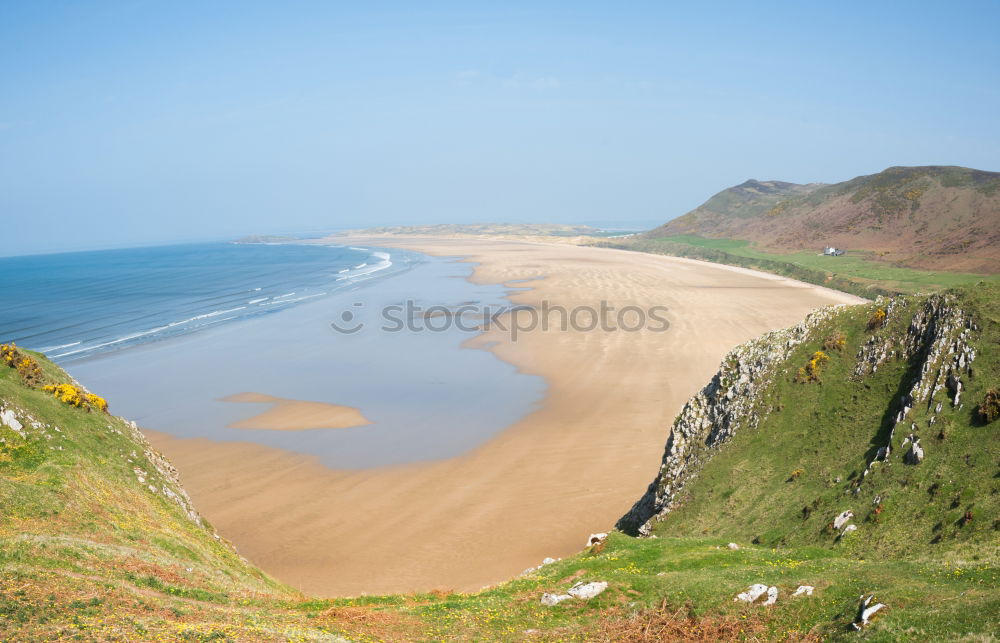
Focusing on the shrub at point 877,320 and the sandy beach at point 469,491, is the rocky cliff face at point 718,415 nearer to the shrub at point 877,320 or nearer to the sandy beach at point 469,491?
the shrub at point 877,320

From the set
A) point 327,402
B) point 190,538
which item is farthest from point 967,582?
point 327,402

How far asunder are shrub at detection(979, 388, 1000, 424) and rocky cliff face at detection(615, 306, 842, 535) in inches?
338

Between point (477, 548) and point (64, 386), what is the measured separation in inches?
757

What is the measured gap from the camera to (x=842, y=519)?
66.1ft

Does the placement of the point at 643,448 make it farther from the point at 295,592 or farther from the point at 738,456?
the point at 295,592

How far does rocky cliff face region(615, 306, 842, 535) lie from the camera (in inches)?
1100

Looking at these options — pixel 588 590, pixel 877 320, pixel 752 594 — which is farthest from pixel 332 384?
pixel 752 594

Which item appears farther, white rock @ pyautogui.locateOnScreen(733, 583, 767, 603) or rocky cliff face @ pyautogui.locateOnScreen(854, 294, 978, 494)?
rocky cliff face @ pyautogui.locateOnScreen(854, 294, 978, 494)

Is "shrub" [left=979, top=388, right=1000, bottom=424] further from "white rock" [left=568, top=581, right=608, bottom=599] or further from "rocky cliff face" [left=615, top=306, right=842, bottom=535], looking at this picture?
"white rock" [left=568, top=581, right=608, bottom=599]

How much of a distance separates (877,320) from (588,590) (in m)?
18.3

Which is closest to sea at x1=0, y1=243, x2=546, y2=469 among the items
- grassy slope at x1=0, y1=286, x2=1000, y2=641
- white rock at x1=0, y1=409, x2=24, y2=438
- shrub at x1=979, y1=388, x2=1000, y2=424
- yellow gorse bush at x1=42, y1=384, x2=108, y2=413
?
yellow gorse bush at x1=42, y1=384, x2=108, y2=413

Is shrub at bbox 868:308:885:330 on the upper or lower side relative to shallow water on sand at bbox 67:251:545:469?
upper

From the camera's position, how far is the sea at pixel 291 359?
42.9m

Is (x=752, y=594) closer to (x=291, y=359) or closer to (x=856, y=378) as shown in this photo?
(x=856, y=378)
